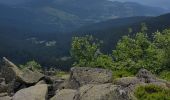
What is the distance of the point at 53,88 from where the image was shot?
42188 mm

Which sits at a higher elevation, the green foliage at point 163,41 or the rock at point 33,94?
the rock at point 33,94

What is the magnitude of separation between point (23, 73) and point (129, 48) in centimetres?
5922

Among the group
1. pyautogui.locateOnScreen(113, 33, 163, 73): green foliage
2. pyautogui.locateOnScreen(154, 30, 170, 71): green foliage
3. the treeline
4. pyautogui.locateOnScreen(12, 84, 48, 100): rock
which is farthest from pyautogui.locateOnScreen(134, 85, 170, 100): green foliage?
pyautogui.locateOnScreen(154, 30, 170, 71): green foliage

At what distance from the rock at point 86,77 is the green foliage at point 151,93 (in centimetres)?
693

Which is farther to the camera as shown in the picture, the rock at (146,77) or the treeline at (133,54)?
the treeline at (133,54)

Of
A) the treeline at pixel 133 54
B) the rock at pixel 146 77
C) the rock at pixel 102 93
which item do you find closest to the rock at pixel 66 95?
the rock at pixel 102 93


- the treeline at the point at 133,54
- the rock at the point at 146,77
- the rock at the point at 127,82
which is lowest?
the treeline at the point at 133,54

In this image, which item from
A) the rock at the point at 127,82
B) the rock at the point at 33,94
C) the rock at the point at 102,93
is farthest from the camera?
the rock at the point at 33,94

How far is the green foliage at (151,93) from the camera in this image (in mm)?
29359

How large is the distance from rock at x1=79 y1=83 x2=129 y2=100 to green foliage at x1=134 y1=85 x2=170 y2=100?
8.47 feet

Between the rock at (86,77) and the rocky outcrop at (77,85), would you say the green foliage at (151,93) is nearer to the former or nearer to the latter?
the rocky outcrop at (77,85)

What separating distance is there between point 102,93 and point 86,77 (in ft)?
36.2

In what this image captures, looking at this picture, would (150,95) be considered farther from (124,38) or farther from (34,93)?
(124,38)

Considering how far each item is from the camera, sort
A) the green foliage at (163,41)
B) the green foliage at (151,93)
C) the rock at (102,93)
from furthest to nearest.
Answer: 1. the green foliage at (163,41)
2. the green foliage at (151,93)
3. the rock at (102,93)
